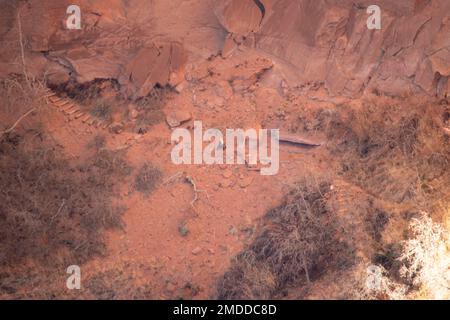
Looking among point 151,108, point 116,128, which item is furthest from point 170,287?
point 151,108

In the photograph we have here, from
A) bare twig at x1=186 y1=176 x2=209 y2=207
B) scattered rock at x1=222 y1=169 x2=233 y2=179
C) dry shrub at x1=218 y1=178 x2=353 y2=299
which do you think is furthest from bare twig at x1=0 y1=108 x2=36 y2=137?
dry shrub at x1=218 y1=178 x2=353 y2=299

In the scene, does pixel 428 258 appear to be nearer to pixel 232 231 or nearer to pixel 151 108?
pixel 232 231

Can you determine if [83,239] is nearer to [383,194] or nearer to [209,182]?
[209,182]

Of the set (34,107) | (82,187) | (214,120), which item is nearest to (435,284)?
(214,120)

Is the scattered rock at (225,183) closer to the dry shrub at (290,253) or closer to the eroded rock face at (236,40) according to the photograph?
the dry shrub at (290,253)

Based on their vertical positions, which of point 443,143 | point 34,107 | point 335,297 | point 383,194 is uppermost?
point 34,107

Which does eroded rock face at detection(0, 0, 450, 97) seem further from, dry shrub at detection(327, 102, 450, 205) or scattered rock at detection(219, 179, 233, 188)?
scattered rock at detection(219, 179, 233, 188)

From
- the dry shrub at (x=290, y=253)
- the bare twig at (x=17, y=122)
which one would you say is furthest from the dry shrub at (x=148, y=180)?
the bare twig at (x=17, y=122)
